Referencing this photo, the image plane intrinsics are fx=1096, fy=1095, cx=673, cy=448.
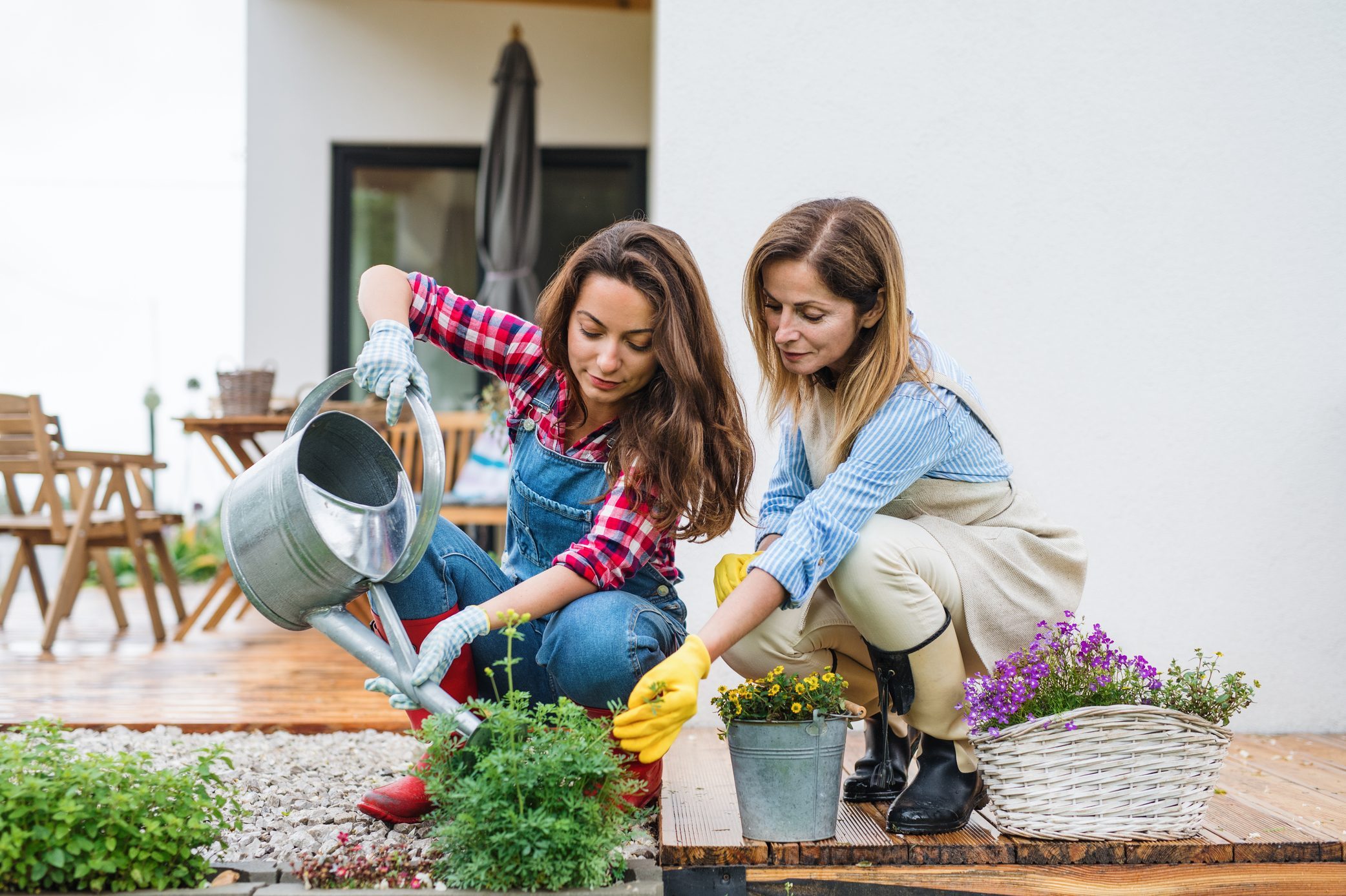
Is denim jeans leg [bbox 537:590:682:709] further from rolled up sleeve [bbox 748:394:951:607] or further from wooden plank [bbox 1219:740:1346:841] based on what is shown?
wooden plank [bbox 1219:740:1346:841]

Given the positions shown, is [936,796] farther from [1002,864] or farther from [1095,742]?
[1095,742]

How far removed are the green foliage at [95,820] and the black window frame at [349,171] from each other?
13.8 ft

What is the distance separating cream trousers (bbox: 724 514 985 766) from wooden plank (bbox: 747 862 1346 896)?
198 mm

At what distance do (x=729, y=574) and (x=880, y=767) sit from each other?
16.0 inches

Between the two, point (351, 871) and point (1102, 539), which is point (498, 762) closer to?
point (351, 871)

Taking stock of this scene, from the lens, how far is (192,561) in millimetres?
6820

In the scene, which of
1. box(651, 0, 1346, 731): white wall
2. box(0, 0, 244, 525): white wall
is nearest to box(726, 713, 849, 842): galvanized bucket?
box(651, 0, 1346, 731): white wall

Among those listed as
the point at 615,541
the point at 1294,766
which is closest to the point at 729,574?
the point at 615,541

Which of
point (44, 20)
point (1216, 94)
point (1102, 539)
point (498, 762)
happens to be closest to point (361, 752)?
point (498, 762)

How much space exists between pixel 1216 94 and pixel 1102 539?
1.08 m

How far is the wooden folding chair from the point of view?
3791mm

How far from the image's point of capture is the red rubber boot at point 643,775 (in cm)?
170

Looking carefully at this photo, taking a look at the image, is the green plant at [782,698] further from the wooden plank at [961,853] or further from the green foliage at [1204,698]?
the green foliage at [1204,698]

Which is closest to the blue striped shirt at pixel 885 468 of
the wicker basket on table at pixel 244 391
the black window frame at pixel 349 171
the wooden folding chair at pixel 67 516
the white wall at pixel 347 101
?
the wicker basket on table at pixel 244 391
